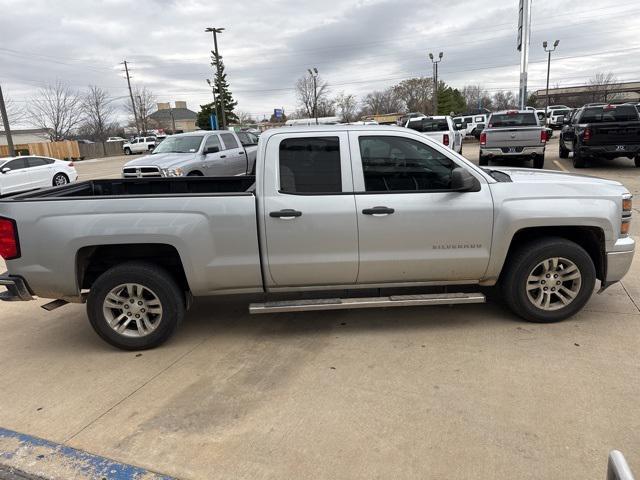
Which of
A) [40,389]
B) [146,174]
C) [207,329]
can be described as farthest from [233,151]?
[40,389]

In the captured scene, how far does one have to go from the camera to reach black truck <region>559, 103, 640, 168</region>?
13.7m

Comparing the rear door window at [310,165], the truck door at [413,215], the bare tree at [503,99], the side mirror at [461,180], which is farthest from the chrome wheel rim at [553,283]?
the bare tree at [503,99]

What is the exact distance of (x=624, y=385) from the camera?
11.0 feet

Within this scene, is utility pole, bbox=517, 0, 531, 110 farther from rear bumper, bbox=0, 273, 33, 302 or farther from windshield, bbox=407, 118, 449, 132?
rear bumper, bbox=0, 273, 33, 302

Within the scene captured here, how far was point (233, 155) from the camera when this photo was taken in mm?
14102

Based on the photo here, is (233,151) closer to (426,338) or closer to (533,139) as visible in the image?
(533,139)

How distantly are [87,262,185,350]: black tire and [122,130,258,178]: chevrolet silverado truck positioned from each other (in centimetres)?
799

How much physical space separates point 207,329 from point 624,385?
11.1 feet

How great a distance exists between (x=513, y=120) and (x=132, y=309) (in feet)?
51.0

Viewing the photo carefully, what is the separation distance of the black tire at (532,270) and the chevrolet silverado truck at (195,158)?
912 centimetres

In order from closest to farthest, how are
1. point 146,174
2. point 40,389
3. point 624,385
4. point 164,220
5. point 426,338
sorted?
point 624,385 → point 40,389 → point 164,220 → point 426,338 → point 146,174

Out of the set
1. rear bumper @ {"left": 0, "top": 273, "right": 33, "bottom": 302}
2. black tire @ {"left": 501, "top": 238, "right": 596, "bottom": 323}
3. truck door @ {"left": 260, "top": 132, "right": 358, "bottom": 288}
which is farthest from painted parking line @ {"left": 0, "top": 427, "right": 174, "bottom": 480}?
black tire @ {"left": 501, "top": 238, "right": 596, "bottom": 323}

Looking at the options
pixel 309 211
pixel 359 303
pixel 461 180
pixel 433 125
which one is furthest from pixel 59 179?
pixel 461 180

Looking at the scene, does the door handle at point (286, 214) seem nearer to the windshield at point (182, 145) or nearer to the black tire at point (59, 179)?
the windshield at point (182, 145)
